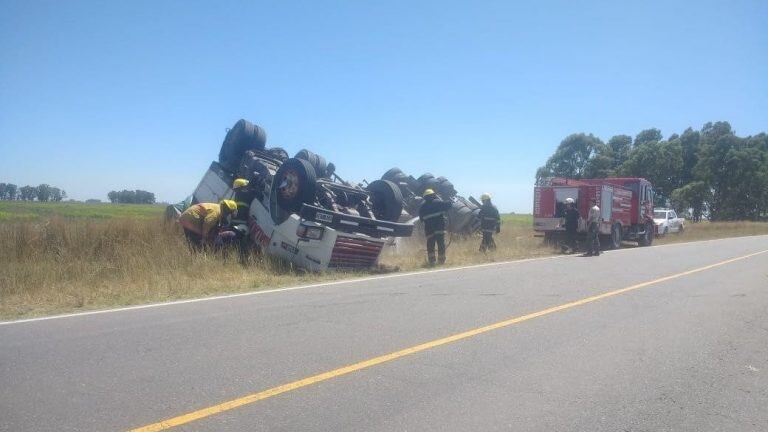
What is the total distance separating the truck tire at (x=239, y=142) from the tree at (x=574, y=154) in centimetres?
4976

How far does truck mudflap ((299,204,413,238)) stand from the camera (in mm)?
11219

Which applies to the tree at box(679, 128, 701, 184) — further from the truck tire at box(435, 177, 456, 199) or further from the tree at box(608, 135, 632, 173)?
the truck tire at box(435, 177, 456, 199)

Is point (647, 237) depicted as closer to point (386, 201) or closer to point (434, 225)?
point (434, 225)

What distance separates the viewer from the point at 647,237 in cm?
2483

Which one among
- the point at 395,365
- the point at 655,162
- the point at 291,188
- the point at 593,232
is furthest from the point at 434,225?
the point at 655,162

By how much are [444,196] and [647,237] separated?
9.97 m

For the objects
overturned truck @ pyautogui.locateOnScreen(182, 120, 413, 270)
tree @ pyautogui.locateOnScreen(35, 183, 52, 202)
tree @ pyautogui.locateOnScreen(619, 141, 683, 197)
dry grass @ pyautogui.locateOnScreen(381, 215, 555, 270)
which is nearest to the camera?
overturned truck @ pyautogui.locateOnScreen(182, 120, 413, 270)

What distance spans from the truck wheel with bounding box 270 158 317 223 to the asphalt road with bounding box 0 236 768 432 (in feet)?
10.9

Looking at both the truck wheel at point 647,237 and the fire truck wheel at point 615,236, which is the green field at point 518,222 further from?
the fire truck wheel at point 615,236

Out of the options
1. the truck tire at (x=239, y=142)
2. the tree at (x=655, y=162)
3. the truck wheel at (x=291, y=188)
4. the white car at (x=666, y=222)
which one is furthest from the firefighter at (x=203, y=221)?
the tree at (x=655, y=162)

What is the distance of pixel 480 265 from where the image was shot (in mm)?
14172

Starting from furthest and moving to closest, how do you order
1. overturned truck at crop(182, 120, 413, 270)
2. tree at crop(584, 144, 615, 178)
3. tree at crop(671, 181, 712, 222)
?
tree at crop(584, 144, 615, 178)
tree at crop(671, 181, 712, 222)
overturned truck at crop(182, 120, 413, 270)

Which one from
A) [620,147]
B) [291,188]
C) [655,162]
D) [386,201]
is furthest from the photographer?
[620,147]

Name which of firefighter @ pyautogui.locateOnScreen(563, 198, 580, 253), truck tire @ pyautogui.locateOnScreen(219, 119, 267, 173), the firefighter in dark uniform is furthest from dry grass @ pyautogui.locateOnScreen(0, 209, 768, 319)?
firefighter @ pyautogui.locateOnScreen(563, 198, 580, 253)
